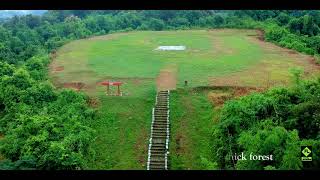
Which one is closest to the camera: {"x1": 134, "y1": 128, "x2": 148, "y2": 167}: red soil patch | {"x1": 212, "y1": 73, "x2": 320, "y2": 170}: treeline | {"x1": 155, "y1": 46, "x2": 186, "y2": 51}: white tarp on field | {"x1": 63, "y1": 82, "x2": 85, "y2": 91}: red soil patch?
{"x1": 212, "y1": 73, "x2": 320, "y2": 170}: treeline

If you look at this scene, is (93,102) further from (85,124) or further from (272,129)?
(272,129)

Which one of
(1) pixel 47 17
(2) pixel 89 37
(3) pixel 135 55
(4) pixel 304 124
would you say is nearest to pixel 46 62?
(3) pixel 135 55

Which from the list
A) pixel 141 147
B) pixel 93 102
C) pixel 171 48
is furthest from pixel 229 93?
pixel 171 48

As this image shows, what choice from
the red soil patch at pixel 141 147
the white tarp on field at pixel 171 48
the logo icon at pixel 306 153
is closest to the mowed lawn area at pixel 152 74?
the red soil patch at pixel 141 147

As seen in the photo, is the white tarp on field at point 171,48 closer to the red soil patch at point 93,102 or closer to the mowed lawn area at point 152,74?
the mowed lawn area at point 152,74

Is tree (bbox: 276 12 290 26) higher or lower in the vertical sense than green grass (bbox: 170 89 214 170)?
higher

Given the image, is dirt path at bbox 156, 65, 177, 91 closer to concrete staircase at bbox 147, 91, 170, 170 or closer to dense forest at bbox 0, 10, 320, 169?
concrete staircase at bbox 147, 91, 170, 170

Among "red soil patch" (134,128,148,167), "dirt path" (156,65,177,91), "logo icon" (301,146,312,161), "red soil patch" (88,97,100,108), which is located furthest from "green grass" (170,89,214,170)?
"logo icon" (301,146,312,161)

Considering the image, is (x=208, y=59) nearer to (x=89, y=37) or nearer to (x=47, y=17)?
(x=89, y=37)
